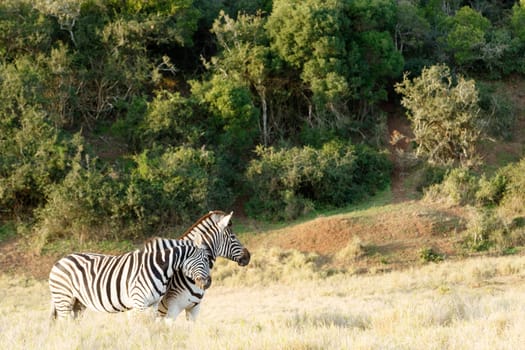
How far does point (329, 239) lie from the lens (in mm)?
22156

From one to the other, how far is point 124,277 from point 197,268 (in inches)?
40.4

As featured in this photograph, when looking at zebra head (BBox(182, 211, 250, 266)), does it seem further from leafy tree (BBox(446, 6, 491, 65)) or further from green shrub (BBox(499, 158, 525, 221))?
leafy tree (BBox(446, 6, 491, 65))

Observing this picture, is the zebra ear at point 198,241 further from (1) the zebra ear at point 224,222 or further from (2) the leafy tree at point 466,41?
(2) the leafy tree at point 466,41

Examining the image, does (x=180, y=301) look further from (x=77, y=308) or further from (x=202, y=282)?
(x=77, y=308)

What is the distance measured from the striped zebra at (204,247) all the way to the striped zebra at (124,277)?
0.23 metres

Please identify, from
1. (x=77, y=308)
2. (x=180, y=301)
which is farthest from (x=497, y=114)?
(x=77, y=308)

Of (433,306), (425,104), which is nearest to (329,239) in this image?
(425,104)

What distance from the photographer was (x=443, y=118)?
86.2 ft

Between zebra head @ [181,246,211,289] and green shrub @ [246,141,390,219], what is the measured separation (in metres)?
13.4

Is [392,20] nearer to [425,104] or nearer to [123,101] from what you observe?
[425,104]

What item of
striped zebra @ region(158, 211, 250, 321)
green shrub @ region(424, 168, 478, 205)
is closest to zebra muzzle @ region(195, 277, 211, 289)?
striped zebra @ region(158, 211, 250, 321)

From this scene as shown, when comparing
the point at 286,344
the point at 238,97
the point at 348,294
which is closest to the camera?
the point at 286,344

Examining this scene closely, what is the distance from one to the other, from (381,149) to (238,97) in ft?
18.2

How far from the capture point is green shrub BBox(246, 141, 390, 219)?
24.3 meters
